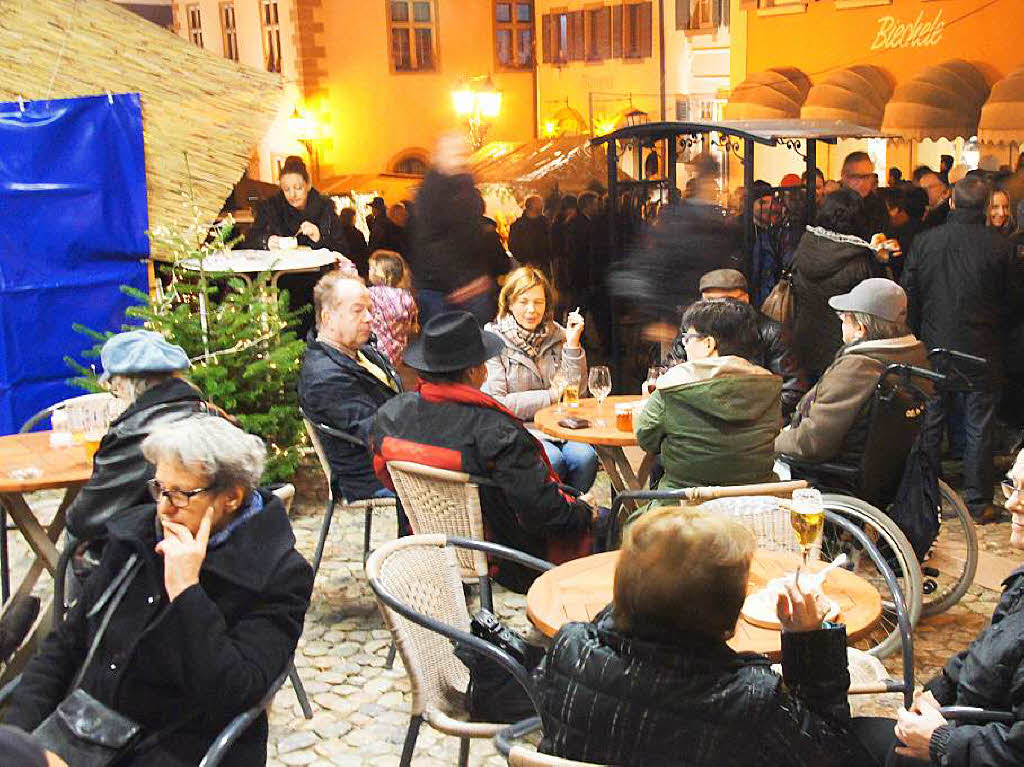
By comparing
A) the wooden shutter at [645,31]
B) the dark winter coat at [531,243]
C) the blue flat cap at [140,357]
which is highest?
the wooden shutter at [645,31]

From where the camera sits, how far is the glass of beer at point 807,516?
125 inches

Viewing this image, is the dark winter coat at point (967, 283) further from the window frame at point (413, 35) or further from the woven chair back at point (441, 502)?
the window frame at point (413, 35)

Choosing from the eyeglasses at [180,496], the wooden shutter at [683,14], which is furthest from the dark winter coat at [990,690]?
the wooden shutter at [683,14]

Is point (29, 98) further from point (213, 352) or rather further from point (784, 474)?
point (784, 474)

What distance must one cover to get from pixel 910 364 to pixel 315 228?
490cm

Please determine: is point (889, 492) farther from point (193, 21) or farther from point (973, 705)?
point (193, 21)

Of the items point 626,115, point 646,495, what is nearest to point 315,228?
point 646,495

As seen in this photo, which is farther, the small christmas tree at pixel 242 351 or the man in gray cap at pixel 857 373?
the small christmas tree at pixel 242 351

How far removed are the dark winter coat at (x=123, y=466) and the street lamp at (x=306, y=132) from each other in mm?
22600

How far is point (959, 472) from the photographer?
7586 millimetres

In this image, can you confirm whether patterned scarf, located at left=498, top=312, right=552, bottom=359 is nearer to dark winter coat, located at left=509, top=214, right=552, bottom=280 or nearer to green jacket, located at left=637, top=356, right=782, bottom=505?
green jacket, located at left=637, top=356, right=782, bottom=505

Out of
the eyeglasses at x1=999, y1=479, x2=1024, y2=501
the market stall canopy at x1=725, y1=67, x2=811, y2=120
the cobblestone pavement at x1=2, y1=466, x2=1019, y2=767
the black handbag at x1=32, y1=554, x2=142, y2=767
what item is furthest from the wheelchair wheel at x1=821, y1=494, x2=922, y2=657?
the market stall canopy at x1=725, y1=67, x2=811, y2=120

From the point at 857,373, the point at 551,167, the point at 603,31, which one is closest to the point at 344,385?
the point at 857,373

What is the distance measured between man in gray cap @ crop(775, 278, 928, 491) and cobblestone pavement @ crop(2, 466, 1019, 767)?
0.82 metres
